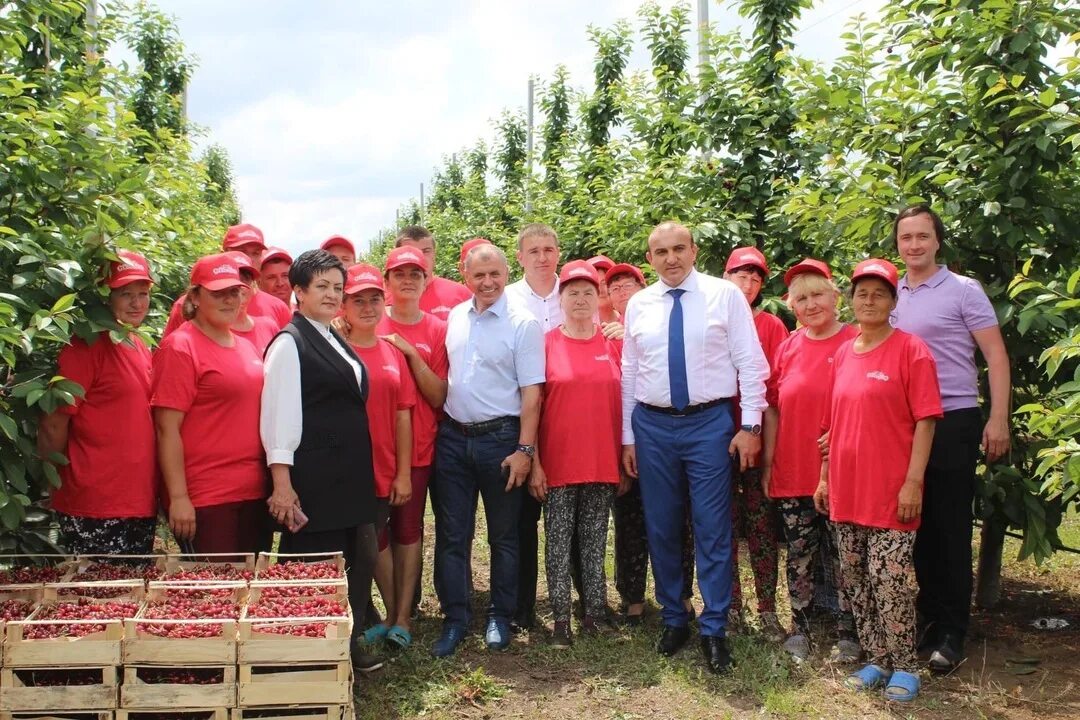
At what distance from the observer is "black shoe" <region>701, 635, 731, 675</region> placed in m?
4.75

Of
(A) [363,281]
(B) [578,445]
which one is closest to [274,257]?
(A) [363,281]

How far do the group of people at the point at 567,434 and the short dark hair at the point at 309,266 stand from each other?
0.05 feet

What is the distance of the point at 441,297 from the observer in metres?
6.45

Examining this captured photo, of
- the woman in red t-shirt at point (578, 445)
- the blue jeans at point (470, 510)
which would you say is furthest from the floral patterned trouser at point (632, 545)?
the blue jeans at point (470, 510)

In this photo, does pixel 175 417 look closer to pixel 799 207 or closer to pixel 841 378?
pixel 841 378

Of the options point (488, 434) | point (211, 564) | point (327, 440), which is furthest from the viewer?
point (488, 434)

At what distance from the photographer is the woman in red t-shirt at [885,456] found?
4312 millimetres

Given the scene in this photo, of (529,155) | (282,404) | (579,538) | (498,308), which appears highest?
(529,155)

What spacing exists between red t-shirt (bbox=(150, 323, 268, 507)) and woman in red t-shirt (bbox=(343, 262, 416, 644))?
0.66m

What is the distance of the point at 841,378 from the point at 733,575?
1.35 metres

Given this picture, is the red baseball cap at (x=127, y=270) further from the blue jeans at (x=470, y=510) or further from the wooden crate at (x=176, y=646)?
the blue jeans at (x=470, y=510)

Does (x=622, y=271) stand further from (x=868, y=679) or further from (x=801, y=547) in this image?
(x=868, y=679)

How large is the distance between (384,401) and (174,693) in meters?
1.94

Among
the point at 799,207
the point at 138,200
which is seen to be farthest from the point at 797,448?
the point at 138,200
